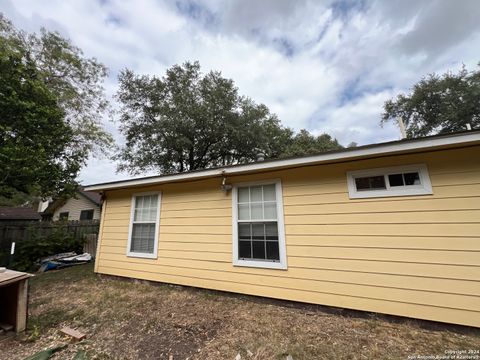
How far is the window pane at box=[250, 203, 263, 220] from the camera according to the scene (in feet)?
12.6

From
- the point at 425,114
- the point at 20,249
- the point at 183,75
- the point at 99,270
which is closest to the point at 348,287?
the point at 99,270

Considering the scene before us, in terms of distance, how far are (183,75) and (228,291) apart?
46.7 ft

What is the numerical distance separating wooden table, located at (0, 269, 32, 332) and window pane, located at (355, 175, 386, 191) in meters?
4.89

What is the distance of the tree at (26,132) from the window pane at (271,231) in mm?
8105

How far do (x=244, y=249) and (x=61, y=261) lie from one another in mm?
6739

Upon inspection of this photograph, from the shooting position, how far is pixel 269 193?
3.83m

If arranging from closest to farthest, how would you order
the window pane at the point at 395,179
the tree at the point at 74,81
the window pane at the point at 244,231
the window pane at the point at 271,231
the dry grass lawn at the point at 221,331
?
the dry grass lawn at the point at 221,331
the window pane at the point at 395,179
the window pane at the point at 271,231
the window pane at the point at 244,231
the tree at the point at 74,81

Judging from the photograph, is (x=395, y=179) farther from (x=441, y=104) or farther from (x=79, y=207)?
(x=441, y=104)

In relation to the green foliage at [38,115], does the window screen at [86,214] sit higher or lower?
lower

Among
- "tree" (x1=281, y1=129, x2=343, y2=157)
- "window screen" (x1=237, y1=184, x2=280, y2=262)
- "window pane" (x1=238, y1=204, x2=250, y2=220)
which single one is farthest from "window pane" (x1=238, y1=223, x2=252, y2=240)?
"tree" (x1=281, y1=129, x2=343, y2=157)

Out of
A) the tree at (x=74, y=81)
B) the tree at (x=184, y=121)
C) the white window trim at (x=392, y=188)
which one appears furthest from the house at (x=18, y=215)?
the white window trim at (x=392, y=188)

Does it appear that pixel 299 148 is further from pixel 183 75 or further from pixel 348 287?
pixel 348 287

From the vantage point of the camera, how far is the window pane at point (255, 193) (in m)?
3.91

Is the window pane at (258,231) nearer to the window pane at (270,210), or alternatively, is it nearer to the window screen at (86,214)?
the window pane at (270,210)
